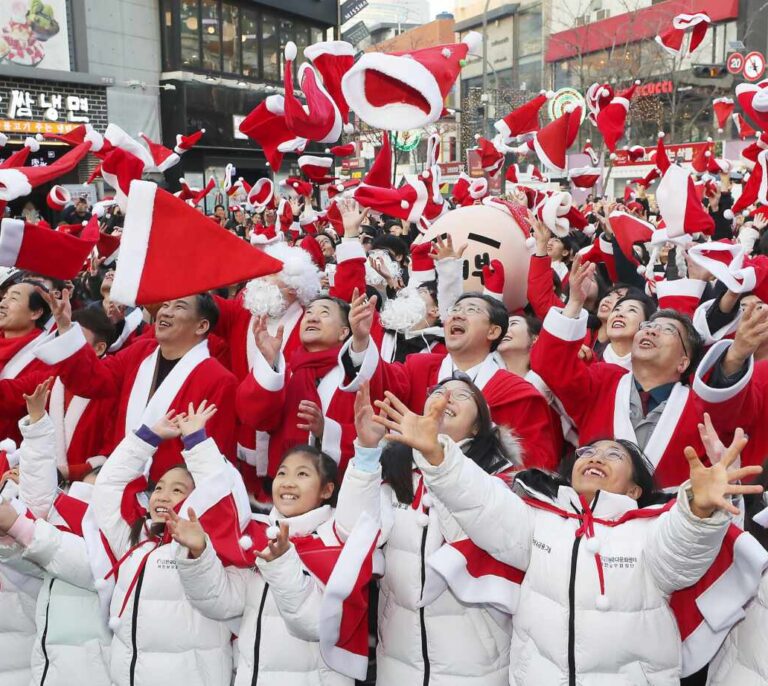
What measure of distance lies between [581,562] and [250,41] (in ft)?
74.9

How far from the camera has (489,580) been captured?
238cm

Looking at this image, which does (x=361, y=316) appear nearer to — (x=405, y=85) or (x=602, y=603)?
(x=405, y=85)

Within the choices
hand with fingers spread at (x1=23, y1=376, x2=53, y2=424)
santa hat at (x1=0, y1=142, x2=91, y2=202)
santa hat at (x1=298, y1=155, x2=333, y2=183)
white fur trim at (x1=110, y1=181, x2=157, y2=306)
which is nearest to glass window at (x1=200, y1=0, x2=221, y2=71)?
santa hat at (x1=298, y1=155, x2=333, y2=183)

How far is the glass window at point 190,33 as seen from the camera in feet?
67.7

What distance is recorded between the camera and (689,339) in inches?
129

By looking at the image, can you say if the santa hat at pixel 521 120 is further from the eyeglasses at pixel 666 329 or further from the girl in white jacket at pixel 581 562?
the girl in white jacket at pixel 581 562

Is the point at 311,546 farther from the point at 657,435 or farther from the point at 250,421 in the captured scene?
the point at 657,435

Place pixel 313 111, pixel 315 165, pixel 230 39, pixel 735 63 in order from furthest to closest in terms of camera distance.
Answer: pixel 230 39 < pixel 735 63 < pixel 315 165 < pixel 313 111

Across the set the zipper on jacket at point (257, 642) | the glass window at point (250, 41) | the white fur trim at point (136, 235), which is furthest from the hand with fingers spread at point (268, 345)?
the glass window at point (250, 41)

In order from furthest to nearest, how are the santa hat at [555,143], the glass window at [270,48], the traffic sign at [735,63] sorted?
the glass window at [270,48]
the traffic sign at [735,63]
the santa hat at [555,143]

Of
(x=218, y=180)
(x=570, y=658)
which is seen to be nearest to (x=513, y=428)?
(x=570, y=658)

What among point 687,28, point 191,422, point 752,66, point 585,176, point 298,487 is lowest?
point 298,487

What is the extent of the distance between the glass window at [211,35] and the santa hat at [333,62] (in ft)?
59.2

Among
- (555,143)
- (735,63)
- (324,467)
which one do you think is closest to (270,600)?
(324,467)
